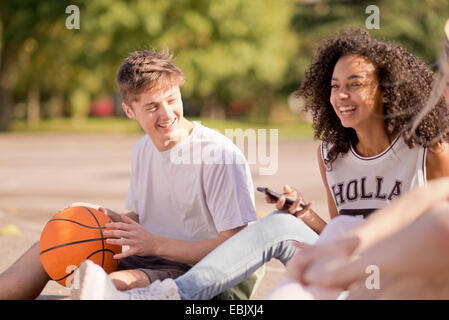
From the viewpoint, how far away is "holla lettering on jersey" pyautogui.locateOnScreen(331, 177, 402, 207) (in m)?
3.58

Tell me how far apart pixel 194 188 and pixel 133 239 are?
48 cm

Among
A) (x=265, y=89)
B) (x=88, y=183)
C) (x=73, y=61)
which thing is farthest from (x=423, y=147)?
(x=265, y=89)

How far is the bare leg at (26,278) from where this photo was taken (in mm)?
3744

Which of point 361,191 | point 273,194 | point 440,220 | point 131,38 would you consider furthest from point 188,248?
point 131,38

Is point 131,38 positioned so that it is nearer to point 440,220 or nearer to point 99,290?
point 99,290

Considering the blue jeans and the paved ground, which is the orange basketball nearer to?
the blue jeans

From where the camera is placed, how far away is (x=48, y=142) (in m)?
21.8

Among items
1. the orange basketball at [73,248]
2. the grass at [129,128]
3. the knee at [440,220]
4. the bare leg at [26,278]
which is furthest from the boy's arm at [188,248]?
the grass at [129,128]

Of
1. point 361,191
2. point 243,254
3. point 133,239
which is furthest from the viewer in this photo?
point 361,191

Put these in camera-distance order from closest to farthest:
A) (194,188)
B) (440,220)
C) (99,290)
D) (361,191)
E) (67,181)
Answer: (440,220)
(99,290)
(361,191)
(194,188)
(67,181)

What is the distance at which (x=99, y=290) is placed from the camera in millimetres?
2824

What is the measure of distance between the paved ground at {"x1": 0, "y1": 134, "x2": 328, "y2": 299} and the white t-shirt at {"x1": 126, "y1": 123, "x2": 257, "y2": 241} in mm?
1024

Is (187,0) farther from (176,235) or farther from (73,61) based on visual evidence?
(176,235)
